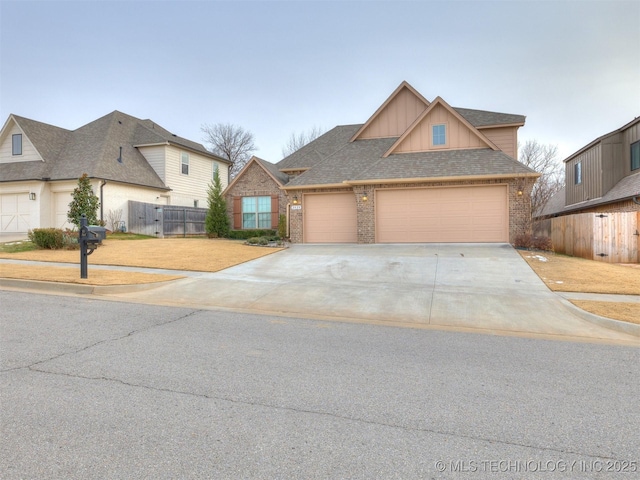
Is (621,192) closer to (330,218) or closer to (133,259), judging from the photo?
(330,218)

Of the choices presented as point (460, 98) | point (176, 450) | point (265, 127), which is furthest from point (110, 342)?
point (265, 127)

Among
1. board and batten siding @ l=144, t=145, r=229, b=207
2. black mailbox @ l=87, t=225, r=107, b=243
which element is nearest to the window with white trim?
black mailbox @ l=87, t=225, r=107, b=243

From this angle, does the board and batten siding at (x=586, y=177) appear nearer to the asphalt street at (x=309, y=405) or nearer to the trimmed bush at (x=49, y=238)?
the asphalt street at (x=309, y=405)

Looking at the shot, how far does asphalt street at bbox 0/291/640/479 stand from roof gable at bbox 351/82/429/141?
17578 millimetres

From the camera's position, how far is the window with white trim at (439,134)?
17625mm

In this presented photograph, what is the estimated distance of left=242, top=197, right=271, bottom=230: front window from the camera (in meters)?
21.9

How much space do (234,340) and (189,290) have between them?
13.3 feet

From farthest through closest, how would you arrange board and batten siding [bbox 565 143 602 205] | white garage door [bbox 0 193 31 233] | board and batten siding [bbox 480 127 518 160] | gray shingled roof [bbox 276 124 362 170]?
gray shingled roof [bbox 276 124 362 170]
white garage door [bbox 0 193 31 233]
board and batten siding [bbox 480 127 518 160]
board and batten siding [bbox 565 143 602 205]

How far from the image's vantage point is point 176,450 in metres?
2.55

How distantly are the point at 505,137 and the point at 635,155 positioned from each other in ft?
19.9

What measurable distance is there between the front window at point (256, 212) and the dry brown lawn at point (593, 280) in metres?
13.9

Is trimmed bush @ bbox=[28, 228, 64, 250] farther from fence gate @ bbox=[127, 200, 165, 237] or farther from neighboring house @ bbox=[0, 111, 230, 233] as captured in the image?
fence gate @ bbox=[127, 200, 165, 237]

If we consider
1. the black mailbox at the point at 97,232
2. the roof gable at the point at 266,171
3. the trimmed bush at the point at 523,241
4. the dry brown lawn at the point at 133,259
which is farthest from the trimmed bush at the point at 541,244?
the black mailbox at the point at 97,232

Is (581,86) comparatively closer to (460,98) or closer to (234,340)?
(460,98)
